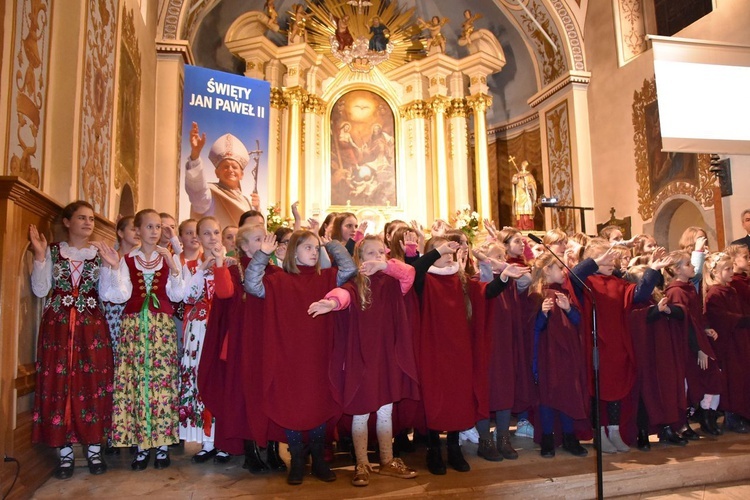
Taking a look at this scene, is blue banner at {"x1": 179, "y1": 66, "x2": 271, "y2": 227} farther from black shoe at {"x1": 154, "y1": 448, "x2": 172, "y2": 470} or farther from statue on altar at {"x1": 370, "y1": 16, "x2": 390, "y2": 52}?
statue on altar at {"x1": 370, "y1": 16, "x2": 390, "y2": 52}

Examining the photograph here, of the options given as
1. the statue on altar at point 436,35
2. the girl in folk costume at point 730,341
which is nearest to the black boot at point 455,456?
the girl in folk costume at point 730,341

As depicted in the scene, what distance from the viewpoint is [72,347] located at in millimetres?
3234

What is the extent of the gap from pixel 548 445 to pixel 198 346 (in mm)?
2281

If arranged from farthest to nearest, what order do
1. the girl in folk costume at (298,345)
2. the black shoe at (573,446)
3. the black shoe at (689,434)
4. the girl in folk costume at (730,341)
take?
the girl in folk costume at (730,341), the black shoe at (689,434), the black shoe at (573,446), the girl in folk costume at (298,345)

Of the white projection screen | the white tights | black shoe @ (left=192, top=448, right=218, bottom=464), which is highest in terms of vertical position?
the white projection screen

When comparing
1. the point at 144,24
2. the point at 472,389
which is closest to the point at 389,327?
the point at 472,389

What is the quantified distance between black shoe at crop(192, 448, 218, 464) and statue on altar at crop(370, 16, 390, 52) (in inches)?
390

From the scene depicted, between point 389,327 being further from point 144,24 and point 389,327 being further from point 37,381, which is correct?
point 144,24

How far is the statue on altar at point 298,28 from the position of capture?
1172 centimetres

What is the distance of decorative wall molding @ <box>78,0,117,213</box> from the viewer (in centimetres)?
500

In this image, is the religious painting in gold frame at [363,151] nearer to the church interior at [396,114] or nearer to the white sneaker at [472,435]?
the church interior at [396,114]

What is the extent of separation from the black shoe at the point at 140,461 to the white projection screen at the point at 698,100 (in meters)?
5.96

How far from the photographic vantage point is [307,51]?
38.2 ft

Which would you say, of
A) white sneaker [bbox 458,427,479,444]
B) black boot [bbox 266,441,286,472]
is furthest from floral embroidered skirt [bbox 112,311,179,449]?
white sneaker [bbox 458,427,479,444]
